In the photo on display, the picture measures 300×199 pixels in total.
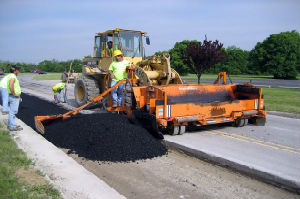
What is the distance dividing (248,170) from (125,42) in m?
7.10

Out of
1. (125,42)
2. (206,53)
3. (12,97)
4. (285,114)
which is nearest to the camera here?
(12,97)

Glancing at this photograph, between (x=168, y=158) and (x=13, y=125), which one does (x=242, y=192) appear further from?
(x=13, y=125)

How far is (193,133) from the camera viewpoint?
7.38 m

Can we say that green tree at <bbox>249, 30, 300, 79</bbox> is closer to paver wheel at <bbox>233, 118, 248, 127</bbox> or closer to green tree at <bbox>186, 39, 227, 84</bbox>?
green tree at <bbox>186, 39, 227, 84</bbox>

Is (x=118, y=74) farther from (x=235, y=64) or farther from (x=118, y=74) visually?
(x=235, y=64)

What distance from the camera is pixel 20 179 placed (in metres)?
3.96

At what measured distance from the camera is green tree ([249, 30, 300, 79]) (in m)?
47.2

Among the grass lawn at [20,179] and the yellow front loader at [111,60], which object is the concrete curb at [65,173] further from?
the yellow front loader at [111,60]

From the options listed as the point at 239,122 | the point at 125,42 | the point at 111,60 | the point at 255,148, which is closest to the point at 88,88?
the point at 111,60

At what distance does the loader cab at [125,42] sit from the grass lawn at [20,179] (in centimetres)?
588

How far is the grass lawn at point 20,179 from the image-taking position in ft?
11.5

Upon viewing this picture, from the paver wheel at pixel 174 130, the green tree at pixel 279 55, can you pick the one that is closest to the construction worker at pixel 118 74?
the paver wheel at pixel 174 130

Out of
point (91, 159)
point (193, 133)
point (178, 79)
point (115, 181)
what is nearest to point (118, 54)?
point (178, 79)

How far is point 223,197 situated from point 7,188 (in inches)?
115
